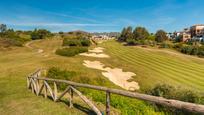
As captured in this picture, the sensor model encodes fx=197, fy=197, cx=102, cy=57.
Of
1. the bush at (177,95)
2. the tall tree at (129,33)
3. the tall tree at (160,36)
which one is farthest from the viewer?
the tall tree at (129,33)

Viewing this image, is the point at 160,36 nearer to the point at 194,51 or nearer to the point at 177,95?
the point at 194,51

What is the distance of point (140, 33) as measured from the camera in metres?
76.9

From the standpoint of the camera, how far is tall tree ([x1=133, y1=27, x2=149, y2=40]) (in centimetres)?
7612

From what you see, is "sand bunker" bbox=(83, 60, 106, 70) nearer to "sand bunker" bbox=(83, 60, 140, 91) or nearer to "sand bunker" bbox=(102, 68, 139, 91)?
"sand bunker" bbox=(83, 60, 140, 91)

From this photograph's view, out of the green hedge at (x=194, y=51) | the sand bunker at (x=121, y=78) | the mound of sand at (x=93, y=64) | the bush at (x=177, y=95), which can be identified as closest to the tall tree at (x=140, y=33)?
the green hedge at (x=194, y=51)

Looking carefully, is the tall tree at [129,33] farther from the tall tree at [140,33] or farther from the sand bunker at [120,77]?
the sand bunker at [120,77]

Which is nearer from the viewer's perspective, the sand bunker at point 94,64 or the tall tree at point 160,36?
the sand bunker at point 94,64

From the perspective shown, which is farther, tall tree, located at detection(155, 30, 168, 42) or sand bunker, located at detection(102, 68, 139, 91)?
tall tree, located at detection(155, 30, 168, 42)

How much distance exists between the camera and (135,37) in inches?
3071

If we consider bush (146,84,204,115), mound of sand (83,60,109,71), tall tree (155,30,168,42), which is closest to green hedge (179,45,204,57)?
tall tree (155,30,168,42)

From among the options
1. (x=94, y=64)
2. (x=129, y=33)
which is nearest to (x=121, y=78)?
(x=94, y=64)

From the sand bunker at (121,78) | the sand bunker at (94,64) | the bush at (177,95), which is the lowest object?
the sand bunker at (121,78)

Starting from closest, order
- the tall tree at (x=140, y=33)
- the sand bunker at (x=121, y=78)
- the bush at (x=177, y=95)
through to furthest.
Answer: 1. the bush at (x=177, y=95)
2. the sand bunker at (x=121, y=78)
3. the tall tree at (x=140, y=33)

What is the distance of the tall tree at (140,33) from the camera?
250ft
